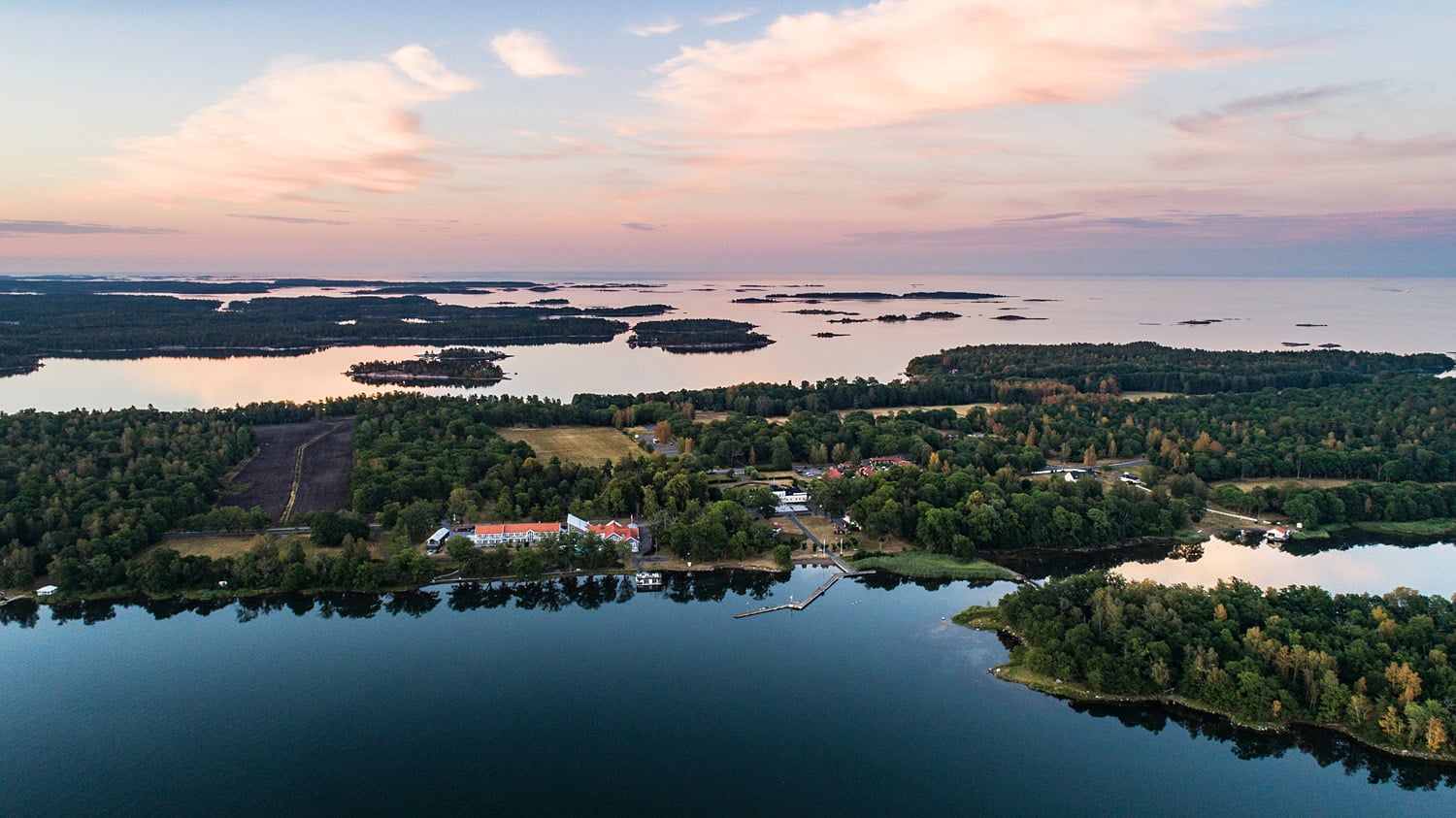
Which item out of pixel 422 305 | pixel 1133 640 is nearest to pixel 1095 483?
pixel 1133 640

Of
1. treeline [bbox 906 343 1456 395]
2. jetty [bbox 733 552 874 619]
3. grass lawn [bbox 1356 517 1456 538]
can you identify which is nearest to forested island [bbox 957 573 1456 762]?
jetty [bbox 733 552 874 619]

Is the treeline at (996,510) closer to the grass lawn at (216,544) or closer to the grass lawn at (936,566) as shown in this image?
the grass lawn at (936,566)

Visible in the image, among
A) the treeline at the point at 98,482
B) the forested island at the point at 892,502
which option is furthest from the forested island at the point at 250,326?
the forested island at the point at 892,502

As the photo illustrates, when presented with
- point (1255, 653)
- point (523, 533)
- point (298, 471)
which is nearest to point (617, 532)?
point (523, 533)

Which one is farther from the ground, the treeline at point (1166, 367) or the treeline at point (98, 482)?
the treeline at point (1166, 367)

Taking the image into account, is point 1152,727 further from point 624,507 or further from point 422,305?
point 422,305

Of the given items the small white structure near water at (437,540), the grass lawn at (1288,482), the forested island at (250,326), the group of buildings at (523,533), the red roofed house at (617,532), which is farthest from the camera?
the forested island at (250,326)
